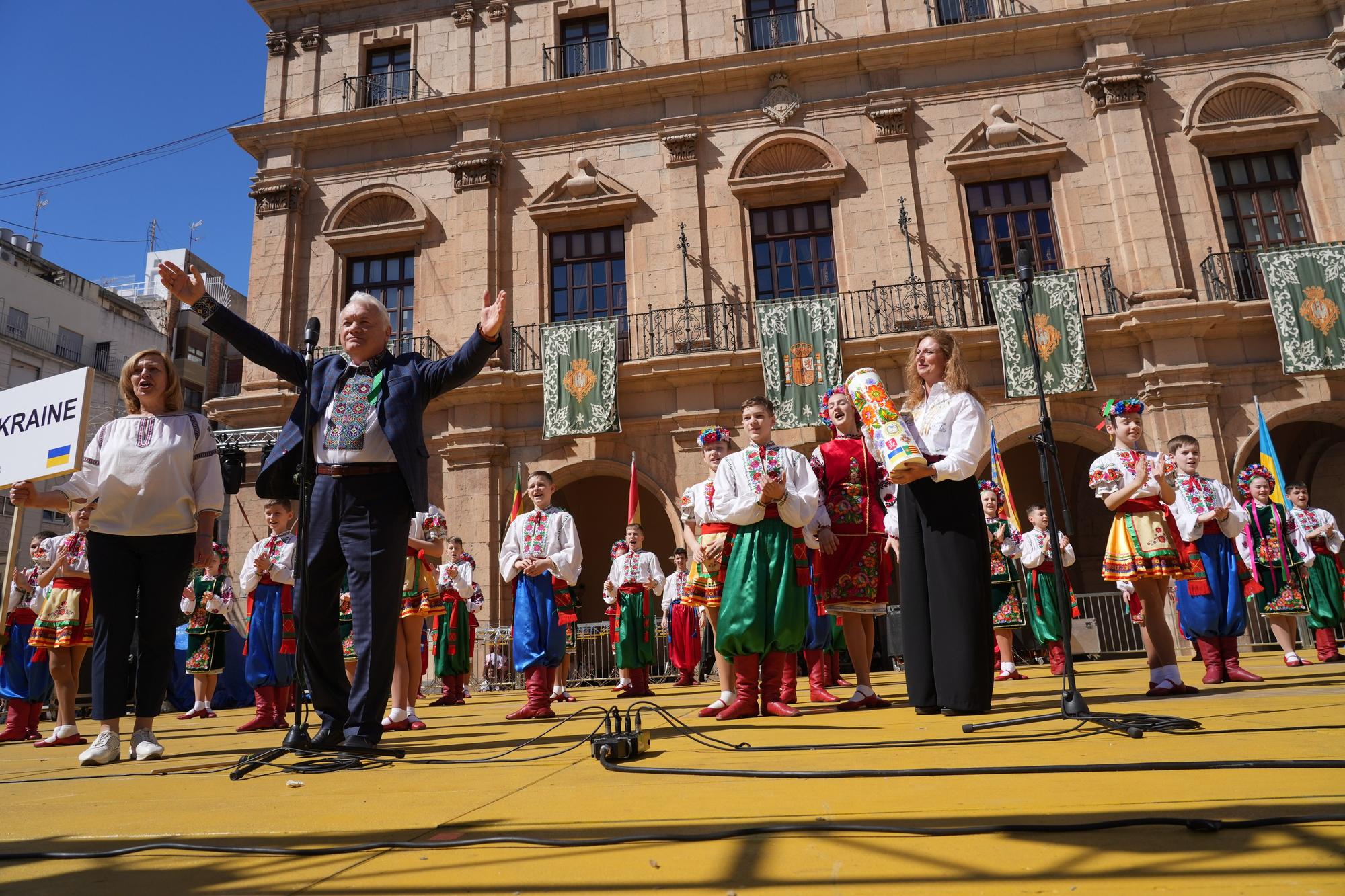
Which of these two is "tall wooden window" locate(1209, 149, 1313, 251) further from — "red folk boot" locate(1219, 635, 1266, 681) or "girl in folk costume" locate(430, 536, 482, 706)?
"girl in folk costume" locate(430, 536, 482, 706)

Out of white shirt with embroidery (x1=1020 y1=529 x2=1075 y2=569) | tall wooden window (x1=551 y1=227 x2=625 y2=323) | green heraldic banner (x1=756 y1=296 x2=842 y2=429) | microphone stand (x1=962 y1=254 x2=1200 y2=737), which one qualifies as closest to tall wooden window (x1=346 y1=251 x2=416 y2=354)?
tall wooden window (x1=551 y1=227 x2=625 y2=323)

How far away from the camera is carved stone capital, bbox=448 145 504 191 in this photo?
16.8 metres

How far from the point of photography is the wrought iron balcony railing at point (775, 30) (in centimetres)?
1675

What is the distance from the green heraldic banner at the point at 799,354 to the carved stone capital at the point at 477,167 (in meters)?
6.11

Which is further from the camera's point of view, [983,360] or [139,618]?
[983,360]

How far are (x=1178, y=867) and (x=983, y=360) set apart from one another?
47.1ft

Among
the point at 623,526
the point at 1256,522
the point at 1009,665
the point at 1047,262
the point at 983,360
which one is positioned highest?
the point at 1047,262

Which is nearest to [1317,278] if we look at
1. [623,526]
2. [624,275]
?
[624,275]

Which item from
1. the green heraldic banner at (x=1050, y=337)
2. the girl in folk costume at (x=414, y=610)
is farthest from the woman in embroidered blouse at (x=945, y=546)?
the green heraldic banner at (x=1050, y=337)

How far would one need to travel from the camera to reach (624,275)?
54.6ft

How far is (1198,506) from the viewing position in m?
6.03

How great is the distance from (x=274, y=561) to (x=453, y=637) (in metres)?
3.43

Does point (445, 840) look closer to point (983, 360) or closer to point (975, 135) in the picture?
point (983, 360)

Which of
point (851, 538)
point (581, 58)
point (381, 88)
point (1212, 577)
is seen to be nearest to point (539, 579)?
point (851, 538)
